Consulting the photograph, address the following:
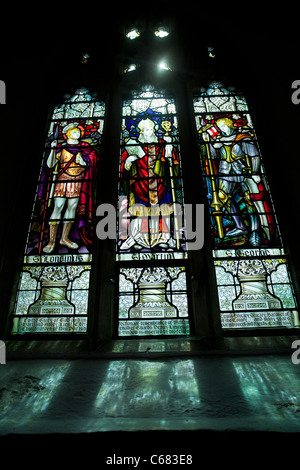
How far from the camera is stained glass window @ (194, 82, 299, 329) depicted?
99.5 inches

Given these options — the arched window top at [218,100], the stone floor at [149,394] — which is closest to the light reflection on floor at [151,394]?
the stone floor at [149,394]

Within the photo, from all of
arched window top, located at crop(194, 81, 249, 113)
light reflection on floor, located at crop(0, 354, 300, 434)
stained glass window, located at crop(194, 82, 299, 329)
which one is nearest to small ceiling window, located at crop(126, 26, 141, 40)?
arched window top, located at crop(194, 81, 249, 113)

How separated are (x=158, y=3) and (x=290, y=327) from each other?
5.55 m

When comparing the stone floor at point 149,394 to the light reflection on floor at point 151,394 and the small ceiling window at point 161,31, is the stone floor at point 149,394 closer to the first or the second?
the light reflection on floor at point 151,394

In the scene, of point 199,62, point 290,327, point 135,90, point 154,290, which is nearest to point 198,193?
point 154,290

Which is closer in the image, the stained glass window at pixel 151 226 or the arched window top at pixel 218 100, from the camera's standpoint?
the stained glass window at pixel 151 226

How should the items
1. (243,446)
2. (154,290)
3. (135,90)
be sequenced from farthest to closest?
(135,90)
(154,290)
(243,446)

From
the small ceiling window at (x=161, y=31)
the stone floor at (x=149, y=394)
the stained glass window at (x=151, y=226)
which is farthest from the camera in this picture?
the small ceiling window at (x=161, y=31)

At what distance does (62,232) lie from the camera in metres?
2.98

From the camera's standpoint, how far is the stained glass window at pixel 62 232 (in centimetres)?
256

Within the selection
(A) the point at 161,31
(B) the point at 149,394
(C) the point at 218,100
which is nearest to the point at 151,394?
(B) the point at 149,394

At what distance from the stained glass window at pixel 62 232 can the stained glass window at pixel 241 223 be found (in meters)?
1.31

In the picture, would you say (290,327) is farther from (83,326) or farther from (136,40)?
(136,40)
